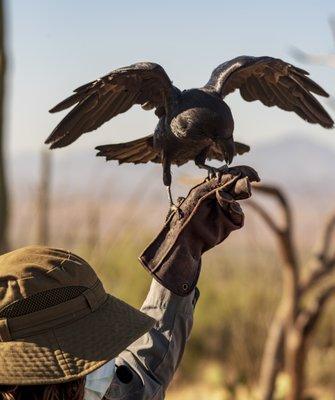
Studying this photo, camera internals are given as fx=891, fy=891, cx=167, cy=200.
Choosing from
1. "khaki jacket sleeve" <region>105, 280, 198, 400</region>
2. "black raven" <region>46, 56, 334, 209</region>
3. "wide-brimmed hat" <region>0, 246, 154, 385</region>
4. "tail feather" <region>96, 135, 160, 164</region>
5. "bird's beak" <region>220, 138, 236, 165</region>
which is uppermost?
"black raven" <region>46, 56, 334, 209</region>

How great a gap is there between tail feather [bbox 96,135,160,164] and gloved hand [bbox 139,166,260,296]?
0.50m

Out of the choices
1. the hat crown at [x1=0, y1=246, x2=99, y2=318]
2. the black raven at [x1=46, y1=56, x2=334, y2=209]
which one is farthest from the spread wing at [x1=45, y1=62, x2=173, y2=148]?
the hat crown at [x1=0, y1=246, x2=99, y2=318]

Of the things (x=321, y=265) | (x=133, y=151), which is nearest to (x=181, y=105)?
(x=133, y=151)

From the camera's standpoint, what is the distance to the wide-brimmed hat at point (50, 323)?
137cm

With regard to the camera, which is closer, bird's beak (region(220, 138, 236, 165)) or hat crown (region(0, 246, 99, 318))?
hat crown (region(0, 246, 99, 318))

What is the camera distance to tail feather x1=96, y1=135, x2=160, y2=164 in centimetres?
224

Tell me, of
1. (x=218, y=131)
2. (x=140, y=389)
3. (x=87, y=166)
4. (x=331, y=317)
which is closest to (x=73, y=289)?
(x=140, y=389)

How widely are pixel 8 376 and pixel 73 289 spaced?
17 centimetres

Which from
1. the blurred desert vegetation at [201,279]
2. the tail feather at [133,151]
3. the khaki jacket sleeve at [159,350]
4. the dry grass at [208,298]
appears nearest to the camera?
the khaki jacket sleeve at [159,350]

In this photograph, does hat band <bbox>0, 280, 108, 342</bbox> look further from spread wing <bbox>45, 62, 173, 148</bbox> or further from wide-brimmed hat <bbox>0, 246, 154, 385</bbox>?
spread wing <bbox>45, 62, 173, 148</bbox>

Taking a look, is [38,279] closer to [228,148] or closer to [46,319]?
[46,319]

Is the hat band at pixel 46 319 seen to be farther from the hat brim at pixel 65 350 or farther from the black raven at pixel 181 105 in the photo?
the black raven at pixel 181 105

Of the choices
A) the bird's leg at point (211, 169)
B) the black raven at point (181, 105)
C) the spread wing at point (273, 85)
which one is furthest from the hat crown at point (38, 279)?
the spread wing at point (273, 85)

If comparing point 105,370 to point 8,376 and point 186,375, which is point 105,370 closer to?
point 8,376
